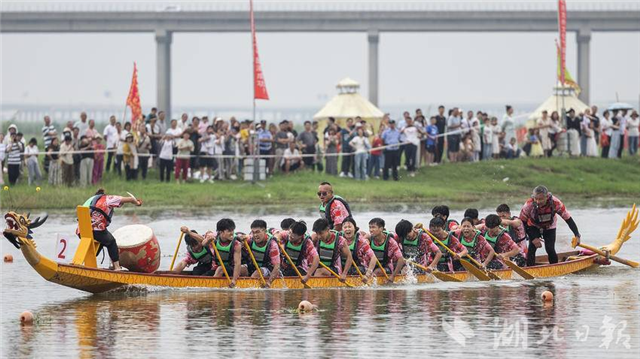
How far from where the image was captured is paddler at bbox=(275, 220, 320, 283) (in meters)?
21.7

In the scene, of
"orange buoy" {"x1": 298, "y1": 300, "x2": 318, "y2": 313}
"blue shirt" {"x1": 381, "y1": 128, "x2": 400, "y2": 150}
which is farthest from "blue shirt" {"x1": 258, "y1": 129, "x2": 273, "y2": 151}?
"orange buoy" {"x1": 298, "y1": 300, "x2": 318, "y2": 313}

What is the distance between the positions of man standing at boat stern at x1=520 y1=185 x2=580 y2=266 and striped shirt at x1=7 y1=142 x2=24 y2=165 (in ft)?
55.5

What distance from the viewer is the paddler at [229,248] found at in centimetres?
2120

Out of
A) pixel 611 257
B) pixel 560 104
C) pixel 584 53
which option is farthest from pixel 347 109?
pixel 584 53

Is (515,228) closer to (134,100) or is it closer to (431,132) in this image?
(431,132)

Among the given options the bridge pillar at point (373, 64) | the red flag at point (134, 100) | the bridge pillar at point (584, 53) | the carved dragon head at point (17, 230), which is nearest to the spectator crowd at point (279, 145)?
the red flag at point (134, 100)

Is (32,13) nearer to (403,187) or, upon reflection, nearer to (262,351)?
(403,187)

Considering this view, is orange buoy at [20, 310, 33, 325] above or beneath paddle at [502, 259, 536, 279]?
beneath

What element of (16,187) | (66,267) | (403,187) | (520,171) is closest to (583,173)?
(520,171)

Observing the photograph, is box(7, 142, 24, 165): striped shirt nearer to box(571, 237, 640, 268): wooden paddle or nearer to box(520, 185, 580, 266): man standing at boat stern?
Answer: box(520, 185, 580, 266): man standing at boat stern

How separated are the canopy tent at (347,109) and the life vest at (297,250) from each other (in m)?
28.6

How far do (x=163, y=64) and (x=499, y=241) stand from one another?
197ft

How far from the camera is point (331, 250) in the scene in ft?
72.6

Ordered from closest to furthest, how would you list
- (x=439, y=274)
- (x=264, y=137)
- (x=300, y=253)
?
(x=300, y=253)
(x=439, y=274)
(x=264, y=137)
